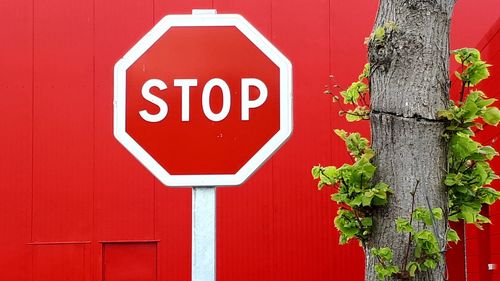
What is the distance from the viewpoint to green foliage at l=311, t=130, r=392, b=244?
7.20ft

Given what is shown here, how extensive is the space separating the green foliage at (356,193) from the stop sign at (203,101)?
46 cm

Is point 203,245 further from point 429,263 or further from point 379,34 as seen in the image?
point 379,34

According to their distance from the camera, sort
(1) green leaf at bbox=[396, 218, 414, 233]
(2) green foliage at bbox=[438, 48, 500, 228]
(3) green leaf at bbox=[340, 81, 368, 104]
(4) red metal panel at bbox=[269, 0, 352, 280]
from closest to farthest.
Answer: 1. (1) green leaf at bbox=[396, 218, 414, 233]
2. (2) green foliage at bbox=[438, 48, 500, 228]
3. (3) green leaf at bbox=[340, 81, 368, 104]
4. (4) red metal panel at bbox=[269, 0, 352, 280]

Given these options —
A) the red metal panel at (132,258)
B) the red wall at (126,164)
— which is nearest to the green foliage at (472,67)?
the red wall at (126,164)

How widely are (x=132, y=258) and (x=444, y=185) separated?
702 cm

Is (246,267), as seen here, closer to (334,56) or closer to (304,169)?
(304,169)

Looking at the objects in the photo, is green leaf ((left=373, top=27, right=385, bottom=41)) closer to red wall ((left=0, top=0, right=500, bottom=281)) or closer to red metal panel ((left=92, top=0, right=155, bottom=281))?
red wall ((left=0, top=0, right=500, bottom=281))

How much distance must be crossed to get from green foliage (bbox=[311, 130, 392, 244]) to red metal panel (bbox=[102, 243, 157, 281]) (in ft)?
21.9

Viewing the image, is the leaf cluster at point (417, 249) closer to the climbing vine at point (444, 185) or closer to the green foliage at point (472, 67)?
the climbing vine at point (444, 185)

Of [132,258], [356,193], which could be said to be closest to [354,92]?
[356,193]

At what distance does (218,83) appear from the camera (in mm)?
1827

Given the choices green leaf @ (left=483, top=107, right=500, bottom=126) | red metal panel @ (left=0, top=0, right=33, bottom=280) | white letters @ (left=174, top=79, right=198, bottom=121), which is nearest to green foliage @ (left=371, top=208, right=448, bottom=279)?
green leaf @ (left=483, top=107, right=500, bottom=126)

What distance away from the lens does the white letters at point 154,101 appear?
1.85m

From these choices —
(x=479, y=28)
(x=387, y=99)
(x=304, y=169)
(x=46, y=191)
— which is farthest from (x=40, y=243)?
(x=387, y=99)
